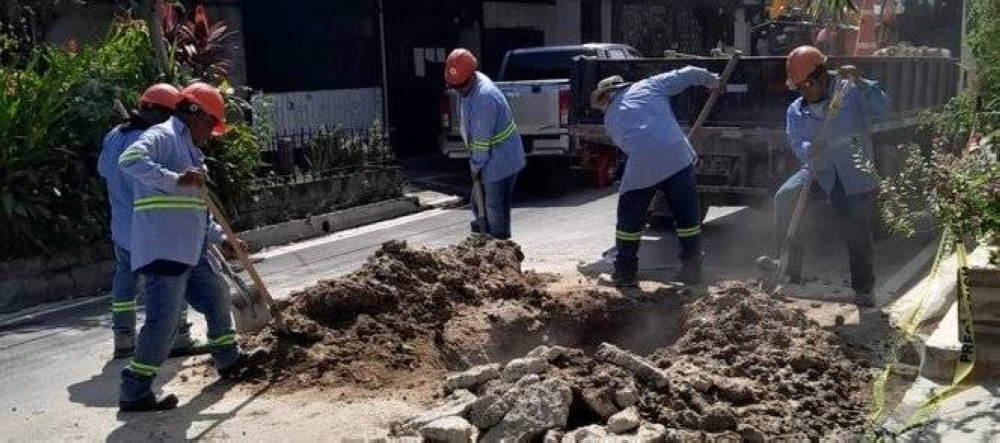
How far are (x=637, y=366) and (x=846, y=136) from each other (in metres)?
2.89

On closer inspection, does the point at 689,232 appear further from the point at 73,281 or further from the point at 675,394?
the point at 73,281

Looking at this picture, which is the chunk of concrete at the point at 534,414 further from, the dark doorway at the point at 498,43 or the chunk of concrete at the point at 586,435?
the dark doorway at the point at 498,43

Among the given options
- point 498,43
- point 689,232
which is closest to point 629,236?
point 689,232

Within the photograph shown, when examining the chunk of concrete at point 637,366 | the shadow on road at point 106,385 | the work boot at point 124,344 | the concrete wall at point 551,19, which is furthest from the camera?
the concrete wall at point 551,19

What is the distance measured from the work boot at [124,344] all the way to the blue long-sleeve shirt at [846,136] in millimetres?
4513

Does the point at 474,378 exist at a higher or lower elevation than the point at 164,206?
lower

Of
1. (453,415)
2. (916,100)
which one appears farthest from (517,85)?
(453,415)

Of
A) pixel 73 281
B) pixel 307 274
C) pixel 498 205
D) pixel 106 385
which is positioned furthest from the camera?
pixel 307 274

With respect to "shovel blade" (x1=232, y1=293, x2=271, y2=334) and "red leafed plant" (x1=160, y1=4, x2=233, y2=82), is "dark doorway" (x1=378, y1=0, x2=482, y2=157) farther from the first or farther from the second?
"shovel blade" (x1=232, y1=293, x2=271, y2=334)

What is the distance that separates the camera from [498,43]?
19.7 metres

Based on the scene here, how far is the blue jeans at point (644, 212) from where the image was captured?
765cm

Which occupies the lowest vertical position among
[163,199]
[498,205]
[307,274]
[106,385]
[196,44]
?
[307,274]

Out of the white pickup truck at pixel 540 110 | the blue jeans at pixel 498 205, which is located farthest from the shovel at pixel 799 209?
the white pickup truck at pixel 540 110

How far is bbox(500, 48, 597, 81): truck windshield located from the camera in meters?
14.5
